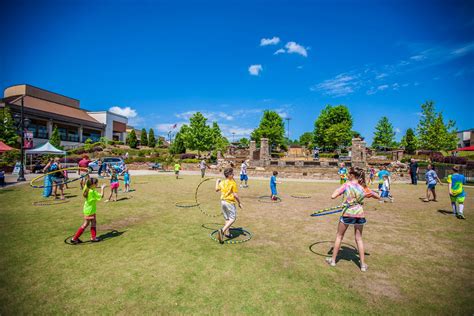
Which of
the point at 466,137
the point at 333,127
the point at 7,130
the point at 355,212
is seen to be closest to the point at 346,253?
the point at 355,212

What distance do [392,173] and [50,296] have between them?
1289 inches

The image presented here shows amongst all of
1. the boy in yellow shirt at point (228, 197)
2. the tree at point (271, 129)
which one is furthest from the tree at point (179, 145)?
the boy in yellow shirt at point (228, 197)

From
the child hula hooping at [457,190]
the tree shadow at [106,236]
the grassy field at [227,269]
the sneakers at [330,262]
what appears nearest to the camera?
the grassy field at [227,269]

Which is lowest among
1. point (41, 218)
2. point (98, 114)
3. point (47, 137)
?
point (41, 218)

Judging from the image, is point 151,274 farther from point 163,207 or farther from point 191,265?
point 163,207

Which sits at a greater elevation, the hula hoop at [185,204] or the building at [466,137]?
the building at [466,137]

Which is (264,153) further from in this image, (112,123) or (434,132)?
(112,123)

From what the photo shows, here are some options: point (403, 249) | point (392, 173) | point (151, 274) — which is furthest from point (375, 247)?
point (392, 173)

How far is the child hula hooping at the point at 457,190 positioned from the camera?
10227 millimetres

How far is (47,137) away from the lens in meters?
57.3

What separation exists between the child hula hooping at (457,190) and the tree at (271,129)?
66.4 m

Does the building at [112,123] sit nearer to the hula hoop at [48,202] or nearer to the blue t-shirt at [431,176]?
the hula hoop at [48,202]

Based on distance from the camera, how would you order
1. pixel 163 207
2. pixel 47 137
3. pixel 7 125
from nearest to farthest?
1. pixel 163 207
2. pixel 7 125
3. pixel 47 137

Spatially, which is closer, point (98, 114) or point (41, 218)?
point (41, 218)
